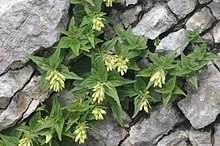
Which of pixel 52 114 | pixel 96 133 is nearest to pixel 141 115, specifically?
pixel 96 133

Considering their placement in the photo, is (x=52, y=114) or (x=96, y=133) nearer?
(x=52, y=114)

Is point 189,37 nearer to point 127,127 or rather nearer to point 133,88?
point 133,88

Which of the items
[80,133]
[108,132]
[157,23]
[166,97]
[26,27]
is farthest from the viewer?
[108,132]

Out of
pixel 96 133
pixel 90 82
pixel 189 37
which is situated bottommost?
pixel 96 133

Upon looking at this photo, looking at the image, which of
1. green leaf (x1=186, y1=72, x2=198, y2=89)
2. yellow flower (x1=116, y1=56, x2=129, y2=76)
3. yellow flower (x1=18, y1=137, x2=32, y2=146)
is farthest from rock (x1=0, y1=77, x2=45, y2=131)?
green leaf (x1=186, y1=72, x2=198, y2=89)

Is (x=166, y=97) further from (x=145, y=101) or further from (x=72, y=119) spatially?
(x=72, y=119)

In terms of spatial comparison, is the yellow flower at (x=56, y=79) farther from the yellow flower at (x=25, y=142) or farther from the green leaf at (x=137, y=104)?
the green leaf at (x=137, y=104)

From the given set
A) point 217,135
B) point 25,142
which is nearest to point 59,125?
point 25,142
